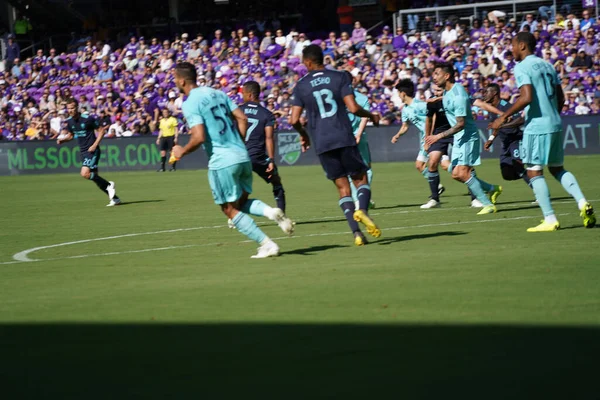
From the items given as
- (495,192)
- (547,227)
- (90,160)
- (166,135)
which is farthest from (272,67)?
(547,227)

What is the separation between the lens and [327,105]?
38.3 feet

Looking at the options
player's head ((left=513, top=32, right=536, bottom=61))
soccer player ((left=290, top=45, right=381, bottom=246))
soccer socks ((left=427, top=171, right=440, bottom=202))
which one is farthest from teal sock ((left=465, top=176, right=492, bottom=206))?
soccer player ((left=290, top=45, right=381, bottom=246))

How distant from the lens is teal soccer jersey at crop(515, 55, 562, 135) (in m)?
11.8

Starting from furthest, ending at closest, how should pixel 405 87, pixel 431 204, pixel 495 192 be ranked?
pixel 405 87
pixel 431 204
pixel 495 192

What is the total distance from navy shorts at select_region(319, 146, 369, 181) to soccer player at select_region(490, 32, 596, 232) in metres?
1.57

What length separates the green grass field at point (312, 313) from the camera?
Answer: 5.36m

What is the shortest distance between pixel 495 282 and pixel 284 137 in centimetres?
2791

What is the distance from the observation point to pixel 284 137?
36.1 m

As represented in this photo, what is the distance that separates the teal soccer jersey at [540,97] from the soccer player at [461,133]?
299cm

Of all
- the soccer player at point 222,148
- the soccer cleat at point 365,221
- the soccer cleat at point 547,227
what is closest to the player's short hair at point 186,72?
the soccer player at point 222,148

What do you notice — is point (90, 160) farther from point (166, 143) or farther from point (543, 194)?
point (166, 143)

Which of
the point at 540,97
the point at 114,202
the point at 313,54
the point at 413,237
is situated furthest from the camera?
the point at 114,202
